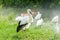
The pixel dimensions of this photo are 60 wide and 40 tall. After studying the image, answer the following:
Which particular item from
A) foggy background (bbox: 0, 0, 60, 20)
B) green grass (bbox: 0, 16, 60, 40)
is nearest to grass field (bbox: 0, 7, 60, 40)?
green grass (bbox: 0, 16, 60, 40)

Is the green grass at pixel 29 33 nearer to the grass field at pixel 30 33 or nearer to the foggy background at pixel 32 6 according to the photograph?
the grass field at pixel 30 33

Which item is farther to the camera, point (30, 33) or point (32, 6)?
point (32, 6)

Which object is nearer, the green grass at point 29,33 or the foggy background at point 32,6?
the green grass at point 29,33

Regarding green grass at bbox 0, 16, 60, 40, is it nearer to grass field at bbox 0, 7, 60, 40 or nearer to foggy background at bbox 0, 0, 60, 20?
grass field at bbox 0, 7, 60, 40

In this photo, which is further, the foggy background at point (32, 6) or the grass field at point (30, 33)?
the foggy background at point (32, 6)

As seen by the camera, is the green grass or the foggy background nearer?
the green grass

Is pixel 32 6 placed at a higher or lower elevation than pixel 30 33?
higher

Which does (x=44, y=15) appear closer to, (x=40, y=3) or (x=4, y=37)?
(x=40, y=3)

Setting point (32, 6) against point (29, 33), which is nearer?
point (29, 33)

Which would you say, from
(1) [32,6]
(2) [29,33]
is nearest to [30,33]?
(2) [29,33]

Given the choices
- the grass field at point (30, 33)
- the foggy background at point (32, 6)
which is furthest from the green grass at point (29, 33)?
the foggy background at point (32, 6)

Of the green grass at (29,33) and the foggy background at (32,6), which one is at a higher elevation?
the foggy background at (32,6)

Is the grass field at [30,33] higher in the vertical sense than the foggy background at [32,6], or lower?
lower

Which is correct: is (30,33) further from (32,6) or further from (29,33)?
(32,6)
